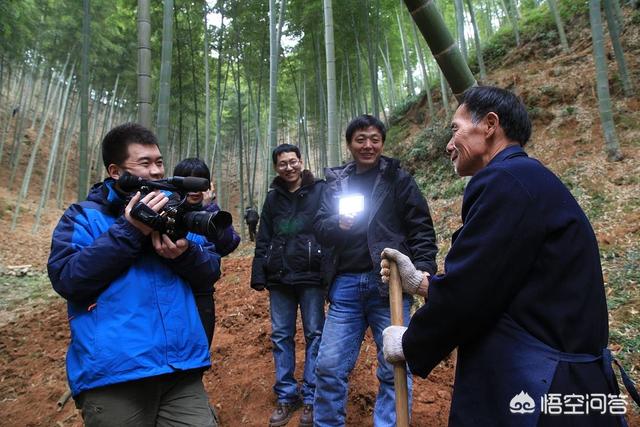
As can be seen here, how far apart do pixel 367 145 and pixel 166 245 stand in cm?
128

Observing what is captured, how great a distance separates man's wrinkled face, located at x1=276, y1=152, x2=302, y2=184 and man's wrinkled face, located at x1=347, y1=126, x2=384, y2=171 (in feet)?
1.91

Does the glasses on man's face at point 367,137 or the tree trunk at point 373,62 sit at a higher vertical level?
the tree trunk at point 373,62

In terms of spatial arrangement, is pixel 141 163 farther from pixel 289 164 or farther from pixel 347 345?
pixel 347 345

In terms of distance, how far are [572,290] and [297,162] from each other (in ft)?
6.73

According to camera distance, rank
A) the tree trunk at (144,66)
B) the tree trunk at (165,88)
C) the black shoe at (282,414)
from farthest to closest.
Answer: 1. the tree trunk at (165,88)
2. the tree trunk at (144,66)
3. the black shoe at (282,414)

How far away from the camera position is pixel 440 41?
1164 mm

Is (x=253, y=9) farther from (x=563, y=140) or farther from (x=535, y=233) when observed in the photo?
(x=535, y=233)

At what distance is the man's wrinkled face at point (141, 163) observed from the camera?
159 cm

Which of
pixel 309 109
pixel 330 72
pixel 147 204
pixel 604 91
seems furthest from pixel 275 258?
pixel 309 109

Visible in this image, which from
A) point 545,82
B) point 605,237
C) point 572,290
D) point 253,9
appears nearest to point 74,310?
point 572,290

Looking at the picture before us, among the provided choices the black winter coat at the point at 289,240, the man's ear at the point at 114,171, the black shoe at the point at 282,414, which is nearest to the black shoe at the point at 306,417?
the black shoe at the point at 282,414

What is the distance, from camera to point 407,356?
1115 millimetres

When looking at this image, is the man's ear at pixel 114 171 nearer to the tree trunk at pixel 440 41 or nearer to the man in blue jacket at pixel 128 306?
the man in blue jacket at pixel 128 306

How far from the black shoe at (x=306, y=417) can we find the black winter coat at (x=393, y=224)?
0.90 meters
